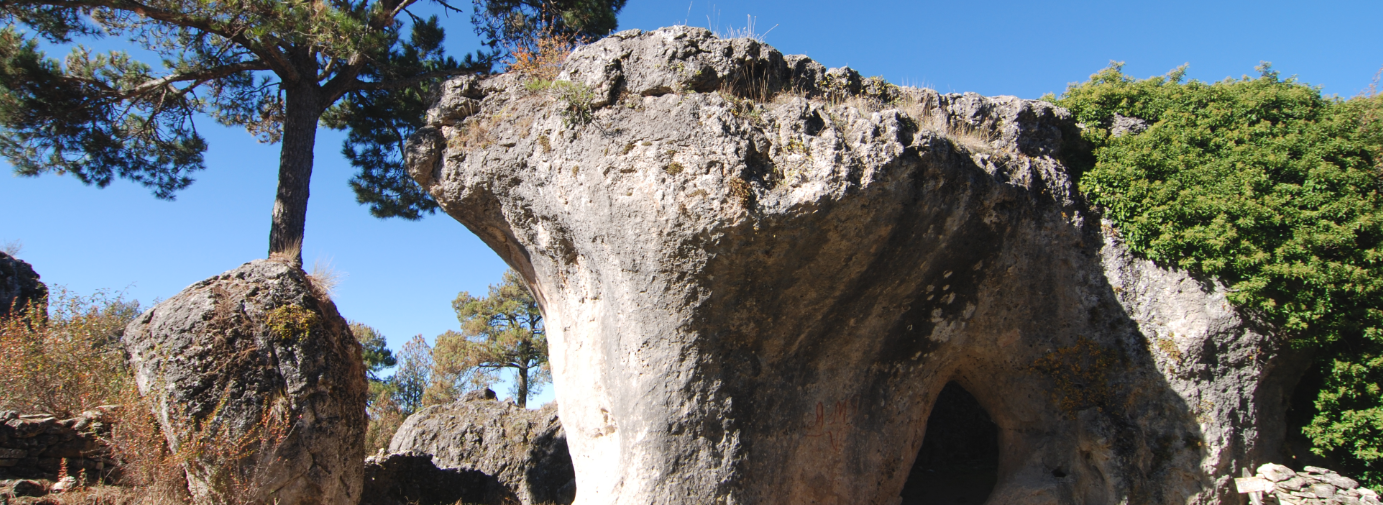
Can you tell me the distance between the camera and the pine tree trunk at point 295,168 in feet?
32.6

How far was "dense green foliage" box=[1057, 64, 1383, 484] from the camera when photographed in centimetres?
626

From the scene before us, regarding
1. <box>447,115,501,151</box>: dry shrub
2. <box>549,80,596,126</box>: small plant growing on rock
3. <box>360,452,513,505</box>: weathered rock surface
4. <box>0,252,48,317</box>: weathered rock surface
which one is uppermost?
<box>0,252,48,317</box>: weathered rock surface

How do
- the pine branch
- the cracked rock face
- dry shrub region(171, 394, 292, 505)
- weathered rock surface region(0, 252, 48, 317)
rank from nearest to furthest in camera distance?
1. the cracked rock face
2. dry shrub region(171, 394, 292, 505)
3. the pine branch
4. weathered rock surface region(0, 252, 48, 317)

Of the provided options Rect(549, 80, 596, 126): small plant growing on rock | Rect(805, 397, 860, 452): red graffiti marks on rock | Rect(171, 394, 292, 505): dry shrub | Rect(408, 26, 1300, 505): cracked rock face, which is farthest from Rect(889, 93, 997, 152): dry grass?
Rect(171, 394, 292, 505): dry shrub

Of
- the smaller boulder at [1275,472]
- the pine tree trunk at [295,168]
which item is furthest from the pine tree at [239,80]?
the smaller boulder at [1275,472]

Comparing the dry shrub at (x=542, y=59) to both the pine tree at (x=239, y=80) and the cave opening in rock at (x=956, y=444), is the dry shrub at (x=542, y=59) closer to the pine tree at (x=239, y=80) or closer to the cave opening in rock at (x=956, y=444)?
the pine tree at (x=239, y=80)

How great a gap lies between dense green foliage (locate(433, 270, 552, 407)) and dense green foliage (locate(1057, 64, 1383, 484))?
15.7m

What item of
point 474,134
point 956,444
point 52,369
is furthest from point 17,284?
point 956,444

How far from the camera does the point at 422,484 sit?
9320 mm

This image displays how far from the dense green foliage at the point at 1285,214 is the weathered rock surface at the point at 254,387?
798 cm

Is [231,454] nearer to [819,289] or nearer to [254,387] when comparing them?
[254,387]

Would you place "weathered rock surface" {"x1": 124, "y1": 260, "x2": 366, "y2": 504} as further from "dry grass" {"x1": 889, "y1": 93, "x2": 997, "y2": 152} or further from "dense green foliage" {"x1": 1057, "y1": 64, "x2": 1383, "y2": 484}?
"dense green foliage" {"x1": 1057, "y1": 64, "x2": 1383, "y2": 484}

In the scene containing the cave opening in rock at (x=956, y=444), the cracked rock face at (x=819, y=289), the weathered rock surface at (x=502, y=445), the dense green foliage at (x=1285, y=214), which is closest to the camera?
the cracked rock face at (x=819, y=289)

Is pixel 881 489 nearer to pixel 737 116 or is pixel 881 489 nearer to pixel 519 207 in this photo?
pixel 737 116
